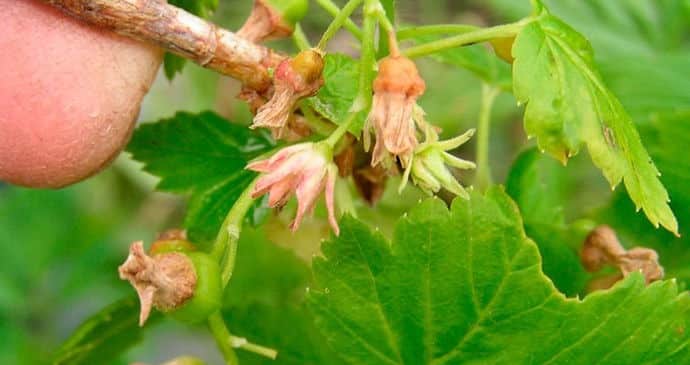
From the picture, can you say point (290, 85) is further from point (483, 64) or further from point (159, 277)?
point (483, 64)

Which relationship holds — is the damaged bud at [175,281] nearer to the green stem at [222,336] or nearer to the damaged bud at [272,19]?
the green stem at [222,336]

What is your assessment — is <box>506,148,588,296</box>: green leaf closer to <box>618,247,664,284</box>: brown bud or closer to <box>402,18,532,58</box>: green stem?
Result: <box>618,247,664,284</box>: brown bud

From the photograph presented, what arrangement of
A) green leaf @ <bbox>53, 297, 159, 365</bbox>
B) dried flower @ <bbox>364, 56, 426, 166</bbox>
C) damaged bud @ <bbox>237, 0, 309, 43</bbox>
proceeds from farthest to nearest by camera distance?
green leaf @ <bbox>53, 297, 159, 365</bbox>
damaged bud @ <bbox>237, 0, 309, 43</bbox>
dried flower @ <bbox>364, 56, 426, 166</bbox>

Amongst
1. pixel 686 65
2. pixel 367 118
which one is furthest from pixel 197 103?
pixel 367 118

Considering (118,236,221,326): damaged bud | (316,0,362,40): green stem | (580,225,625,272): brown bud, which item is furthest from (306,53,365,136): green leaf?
(580,225,625,272): brown bud

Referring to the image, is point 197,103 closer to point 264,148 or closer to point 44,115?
point 264,148

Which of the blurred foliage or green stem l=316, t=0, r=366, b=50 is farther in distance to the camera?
the blurred foliage

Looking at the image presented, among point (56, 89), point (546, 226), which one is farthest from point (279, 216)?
point (56, 89)
